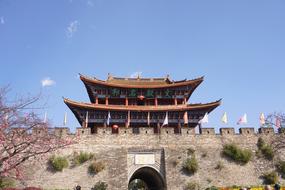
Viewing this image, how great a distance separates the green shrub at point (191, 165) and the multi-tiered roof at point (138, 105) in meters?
5.93

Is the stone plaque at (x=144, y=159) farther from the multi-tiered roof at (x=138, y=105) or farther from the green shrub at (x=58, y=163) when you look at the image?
the multi-tiered roof at (x=138, y=105)

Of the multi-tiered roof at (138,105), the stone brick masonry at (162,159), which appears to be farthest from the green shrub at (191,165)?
the multi-tiered roof at (138,105)

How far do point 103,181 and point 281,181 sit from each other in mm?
10386

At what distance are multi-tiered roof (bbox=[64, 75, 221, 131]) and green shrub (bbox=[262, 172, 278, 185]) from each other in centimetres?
697

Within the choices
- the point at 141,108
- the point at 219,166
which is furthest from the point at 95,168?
the point at 141,108

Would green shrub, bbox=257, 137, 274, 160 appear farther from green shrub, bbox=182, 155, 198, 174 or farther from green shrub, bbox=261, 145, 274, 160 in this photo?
green shrub, bbox=182, 155, 198, 174

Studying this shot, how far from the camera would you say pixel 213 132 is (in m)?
18.5

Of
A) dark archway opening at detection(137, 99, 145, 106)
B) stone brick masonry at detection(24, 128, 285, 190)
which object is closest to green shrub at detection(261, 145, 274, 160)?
stone brick masonry at detection(24, 128, 285, 190)

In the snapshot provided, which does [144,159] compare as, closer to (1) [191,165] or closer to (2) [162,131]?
(2) [162,131]

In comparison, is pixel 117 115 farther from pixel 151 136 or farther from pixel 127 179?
pixel 127 179

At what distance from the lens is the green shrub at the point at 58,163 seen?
642 inches

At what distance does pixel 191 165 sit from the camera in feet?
55.9

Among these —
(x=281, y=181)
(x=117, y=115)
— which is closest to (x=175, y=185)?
(x=281, y=181)

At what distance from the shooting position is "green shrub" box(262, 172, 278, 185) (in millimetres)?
17177
